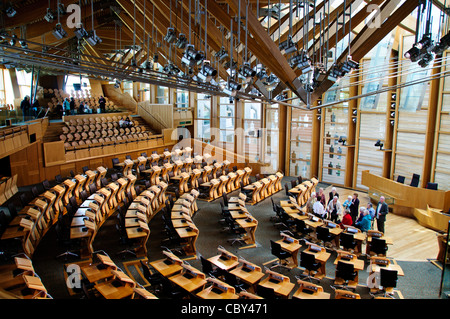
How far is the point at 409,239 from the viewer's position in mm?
12758

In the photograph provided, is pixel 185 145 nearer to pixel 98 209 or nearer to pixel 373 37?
pixel 98 209

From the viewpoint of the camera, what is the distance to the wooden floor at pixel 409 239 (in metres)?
11.1

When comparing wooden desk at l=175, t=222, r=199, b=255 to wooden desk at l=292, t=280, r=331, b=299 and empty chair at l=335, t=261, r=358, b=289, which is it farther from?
empty chair at l=335, t=261, r=358, b=289

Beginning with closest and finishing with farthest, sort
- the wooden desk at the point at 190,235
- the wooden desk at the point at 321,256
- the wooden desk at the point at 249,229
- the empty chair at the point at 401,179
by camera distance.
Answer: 1. the wooden desk at the point at 321,256
2. the wooden desk at the point at 190,235
3. the wooden desk at the point at 249,229
4. the empty chair at the point at 401,179

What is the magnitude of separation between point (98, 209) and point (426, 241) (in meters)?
11.3

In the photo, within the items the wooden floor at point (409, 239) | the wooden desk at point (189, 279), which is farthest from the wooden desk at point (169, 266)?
the wooden floor at point (409, 239)

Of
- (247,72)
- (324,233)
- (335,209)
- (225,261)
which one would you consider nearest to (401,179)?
(335,209)

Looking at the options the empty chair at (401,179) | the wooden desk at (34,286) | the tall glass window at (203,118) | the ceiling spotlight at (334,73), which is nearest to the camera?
the wooden desk at (34,286)

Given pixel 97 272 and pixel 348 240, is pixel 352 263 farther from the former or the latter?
pixel 97 272

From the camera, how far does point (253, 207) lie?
47.9 ft

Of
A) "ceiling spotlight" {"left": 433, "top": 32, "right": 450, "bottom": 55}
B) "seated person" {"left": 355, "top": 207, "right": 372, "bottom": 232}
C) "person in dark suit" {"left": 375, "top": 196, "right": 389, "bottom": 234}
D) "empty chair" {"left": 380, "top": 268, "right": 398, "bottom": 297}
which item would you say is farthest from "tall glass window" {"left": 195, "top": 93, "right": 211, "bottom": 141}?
"empty chair" {"left": 380, "top": 268, "right": 398, "bottom": 297}

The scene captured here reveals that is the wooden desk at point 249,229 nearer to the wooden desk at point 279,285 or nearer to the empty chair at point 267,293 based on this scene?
the wooden desk at point 279,285

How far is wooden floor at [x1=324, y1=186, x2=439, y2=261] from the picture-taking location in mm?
11078
